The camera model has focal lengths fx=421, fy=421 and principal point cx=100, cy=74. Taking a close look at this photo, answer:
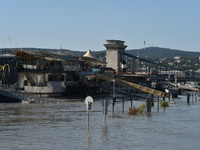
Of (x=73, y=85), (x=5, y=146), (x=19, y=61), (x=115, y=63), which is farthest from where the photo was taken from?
(x=115, y=63)

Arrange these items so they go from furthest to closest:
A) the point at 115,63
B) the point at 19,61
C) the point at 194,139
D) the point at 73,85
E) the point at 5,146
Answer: the point at 115,63, the point at 73,85, the point at 19,61, the point at 194,139, the point at 5,146

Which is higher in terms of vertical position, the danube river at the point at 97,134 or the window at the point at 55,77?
the window at the point at 55,77

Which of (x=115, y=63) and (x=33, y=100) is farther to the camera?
(x=115, y=63)

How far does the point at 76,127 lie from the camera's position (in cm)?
3944

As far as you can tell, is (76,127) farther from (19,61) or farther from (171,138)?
(19,61)

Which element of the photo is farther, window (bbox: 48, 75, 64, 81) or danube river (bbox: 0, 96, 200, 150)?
window (bbox: 48, 75, 64, 81)

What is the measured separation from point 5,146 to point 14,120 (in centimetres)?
1696

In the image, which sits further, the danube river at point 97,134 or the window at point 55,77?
the window at point 55,77

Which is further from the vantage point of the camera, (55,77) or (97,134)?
(55,77)

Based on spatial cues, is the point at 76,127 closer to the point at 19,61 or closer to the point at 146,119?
the point at 146,119

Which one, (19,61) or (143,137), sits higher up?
(19,61)

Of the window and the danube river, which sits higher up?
the window

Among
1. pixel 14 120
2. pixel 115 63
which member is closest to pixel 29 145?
→ pixel 14 120

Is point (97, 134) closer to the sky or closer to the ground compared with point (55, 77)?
closer to the ground
